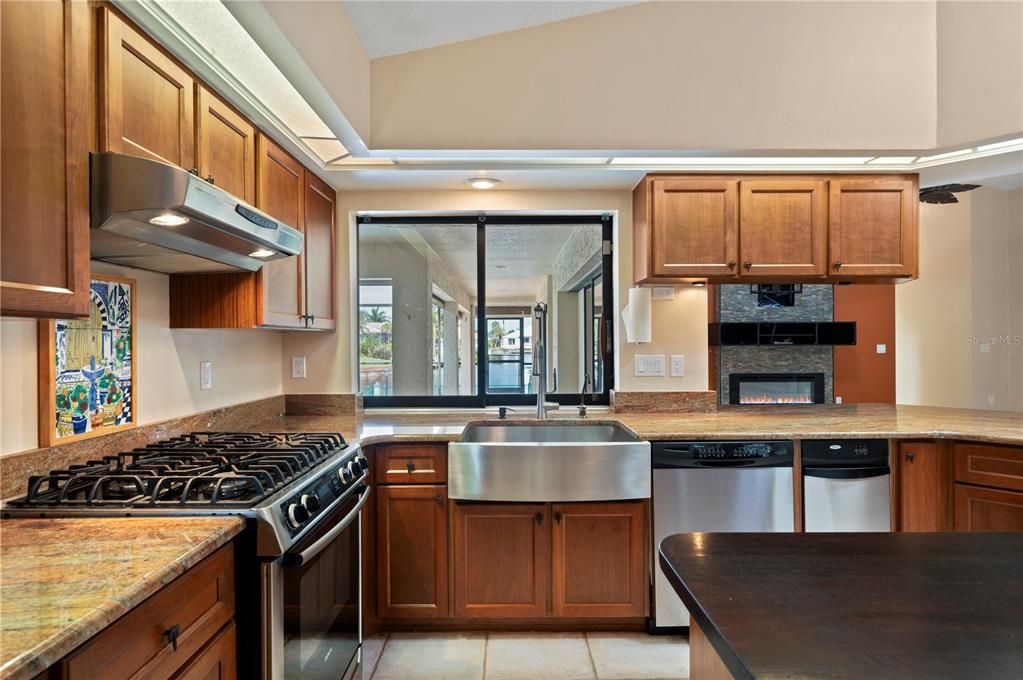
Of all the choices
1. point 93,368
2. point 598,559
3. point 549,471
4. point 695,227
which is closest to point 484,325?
point 549,471

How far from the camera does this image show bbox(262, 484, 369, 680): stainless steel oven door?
4.40 feet

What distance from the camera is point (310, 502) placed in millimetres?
1513

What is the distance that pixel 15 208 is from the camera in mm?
974

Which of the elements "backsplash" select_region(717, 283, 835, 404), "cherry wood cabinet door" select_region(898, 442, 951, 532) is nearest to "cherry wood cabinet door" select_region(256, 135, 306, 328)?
"cherry wood cabinet door" select_region(898, 442, 951, 532)

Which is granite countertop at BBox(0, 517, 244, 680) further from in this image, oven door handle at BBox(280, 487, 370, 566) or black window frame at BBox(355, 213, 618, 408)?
black window frame at BBox(355, 213, 618, 408)

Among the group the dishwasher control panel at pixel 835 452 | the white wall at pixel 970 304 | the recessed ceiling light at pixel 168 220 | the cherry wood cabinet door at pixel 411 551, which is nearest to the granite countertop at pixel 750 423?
the dishwasher control panel at pixel 835 452

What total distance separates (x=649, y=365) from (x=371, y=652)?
197cm

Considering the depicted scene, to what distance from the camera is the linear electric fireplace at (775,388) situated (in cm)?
508

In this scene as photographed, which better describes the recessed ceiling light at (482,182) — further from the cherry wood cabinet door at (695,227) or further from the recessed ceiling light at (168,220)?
the recessed ceiling light at (168,220)

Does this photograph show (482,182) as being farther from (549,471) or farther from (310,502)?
(310,502)

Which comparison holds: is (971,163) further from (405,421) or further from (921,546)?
(405,421)

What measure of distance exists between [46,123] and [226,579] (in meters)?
1.04

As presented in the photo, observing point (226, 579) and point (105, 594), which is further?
point (226, 579)

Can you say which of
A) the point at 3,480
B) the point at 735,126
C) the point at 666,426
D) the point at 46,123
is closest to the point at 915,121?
the point at 735,126
